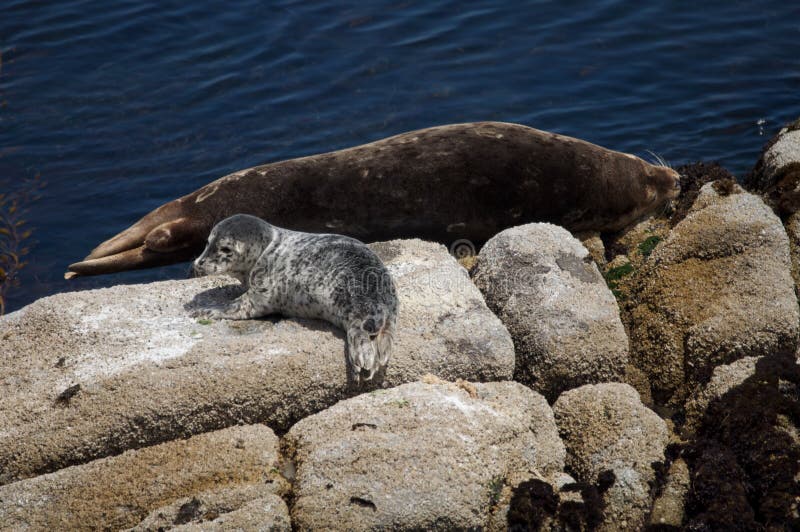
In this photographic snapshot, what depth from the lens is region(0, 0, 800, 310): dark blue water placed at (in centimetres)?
1157

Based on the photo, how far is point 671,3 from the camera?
14992mm

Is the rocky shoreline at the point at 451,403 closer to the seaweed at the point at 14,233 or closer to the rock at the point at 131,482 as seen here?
the rock at the point at 131,482

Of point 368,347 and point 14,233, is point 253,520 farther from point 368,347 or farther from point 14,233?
point 14,233

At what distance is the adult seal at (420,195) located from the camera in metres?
8.43

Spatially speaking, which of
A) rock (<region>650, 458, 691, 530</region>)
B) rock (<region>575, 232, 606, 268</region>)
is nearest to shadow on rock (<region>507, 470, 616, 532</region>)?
rock (<region>650, 458, 691, 530</region>)

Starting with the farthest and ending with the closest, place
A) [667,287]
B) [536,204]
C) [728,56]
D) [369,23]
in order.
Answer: [369,23] < [728,56] < [536,204] < [667,287]

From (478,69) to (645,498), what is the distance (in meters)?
9.69

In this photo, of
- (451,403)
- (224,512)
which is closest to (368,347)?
(451,403)

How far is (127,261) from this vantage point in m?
8.69

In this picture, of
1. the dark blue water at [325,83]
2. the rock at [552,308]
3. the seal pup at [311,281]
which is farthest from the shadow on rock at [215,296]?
the dark blue water at [325,83]

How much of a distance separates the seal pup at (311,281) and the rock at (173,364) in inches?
5.1

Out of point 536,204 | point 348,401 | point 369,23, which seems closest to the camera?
point 348,401

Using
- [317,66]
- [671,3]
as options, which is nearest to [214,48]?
[317,66]

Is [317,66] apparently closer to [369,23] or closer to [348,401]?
[369,23]
